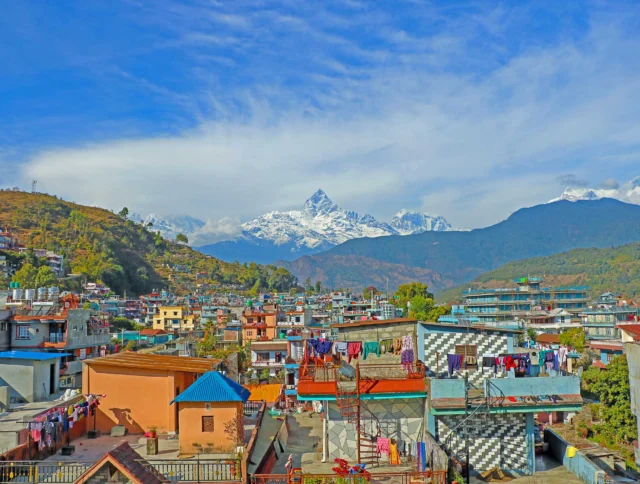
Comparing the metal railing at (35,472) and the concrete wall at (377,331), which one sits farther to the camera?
the concrete wall at (377,331)

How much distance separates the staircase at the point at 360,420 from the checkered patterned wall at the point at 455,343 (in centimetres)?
267

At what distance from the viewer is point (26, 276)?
9294 cm

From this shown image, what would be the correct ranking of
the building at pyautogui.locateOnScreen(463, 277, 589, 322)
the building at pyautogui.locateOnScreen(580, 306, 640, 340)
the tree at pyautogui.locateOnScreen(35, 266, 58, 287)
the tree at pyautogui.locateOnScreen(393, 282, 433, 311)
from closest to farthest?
1. the building at pyautogui.locateOnScreen(580, 306, 640, 340)
2. the building at pyautogui.locateOnScreen(463, 277, 589, 322)
3. the tree at pyautogui.locateOnScreen(35, 266, 58, 287)
4. the tree at pyautogui.locateOnScreen(393, 282, 433, 311)

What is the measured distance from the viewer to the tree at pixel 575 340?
194 feet

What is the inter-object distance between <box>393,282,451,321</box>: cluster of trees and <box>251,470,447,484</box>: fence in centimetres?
5334

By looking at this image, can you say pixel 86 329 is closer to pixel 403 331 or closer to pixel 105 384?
pixel 105 384

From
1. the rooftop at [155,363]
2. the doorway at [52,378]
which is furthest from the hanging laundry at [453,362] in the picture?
the doorway at [52,378]

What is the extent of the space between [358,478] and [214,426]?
5.45m

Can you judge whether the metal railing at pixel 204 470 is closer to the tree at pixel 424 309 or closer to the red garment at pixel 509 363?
the red garment at pixel 509 363

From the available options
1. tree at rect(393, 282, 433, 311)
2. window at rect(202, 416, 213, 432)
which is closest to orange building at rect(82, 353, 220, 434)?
window at rect(202, 416, 213, 432)

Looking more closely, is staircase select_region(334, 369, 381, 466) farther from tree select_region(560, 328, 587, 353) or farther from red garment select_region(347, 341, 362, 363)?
tree select_region(560, 328, 587, 353)

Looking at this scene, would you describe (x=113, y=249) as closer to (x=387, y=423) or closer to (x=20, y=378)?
(x=20, y=378)

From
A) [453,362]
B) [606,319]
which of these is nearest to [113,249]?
[606,319]

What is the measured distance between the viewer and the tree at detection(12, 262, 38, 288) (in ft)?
293
